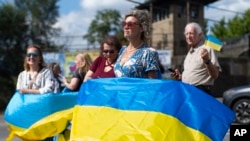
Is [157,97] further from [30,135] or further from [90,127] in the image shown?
[30,135]

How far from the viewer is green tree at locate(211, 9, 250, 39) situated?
71.1 meters

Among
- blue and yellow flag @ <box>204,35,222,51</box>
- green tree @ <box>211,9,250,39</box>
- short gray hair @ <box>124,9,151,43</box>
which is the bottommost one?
green tree @ <box>211,9,250,39</box>

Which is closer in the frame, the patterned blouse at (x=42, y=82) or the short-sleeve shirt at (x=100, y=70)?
the short-sleeve shirt at (x=100, y=70)

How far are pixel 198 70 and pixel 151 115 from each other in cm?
187

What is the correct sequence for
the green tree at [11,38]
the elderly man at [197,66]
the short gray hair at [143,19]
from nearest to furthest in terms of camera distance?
the short gray hair at [143,19] < the elderly man at [197,66] < the green tree at [11,38]

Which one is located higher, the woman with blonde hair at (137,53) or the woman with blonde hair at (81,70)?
the woman with blonde hair at (137,53)

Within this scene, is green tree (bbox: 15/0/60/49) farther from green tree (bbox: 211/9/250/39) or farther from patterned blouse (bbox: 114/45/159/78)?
patterned blouse (bbox: 114/45/159/78)

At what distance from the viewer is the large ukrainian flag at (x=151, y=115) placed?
365 cm

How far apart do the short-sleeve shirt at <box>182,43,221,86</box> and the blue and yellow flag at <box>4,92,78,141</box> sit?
1.53 m

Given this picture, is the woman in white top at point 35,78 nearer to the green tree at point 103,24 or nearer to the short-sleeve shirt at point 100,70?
the short-sleeve shirt at point 100,70

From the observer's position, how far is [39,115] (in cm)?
587

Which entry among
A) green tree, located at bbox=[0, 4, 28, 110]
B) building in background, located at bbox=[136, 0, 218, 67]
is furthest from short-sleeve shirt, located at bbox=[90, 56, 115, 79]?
building in background, located at bbox=[136, 0, 218, 67]

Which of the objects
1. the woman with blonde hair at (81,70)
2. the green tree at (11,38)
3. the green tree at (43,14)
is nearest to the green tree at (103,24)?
the green tree at (43,14)

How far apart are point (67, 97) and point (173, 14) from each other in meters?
45.1
